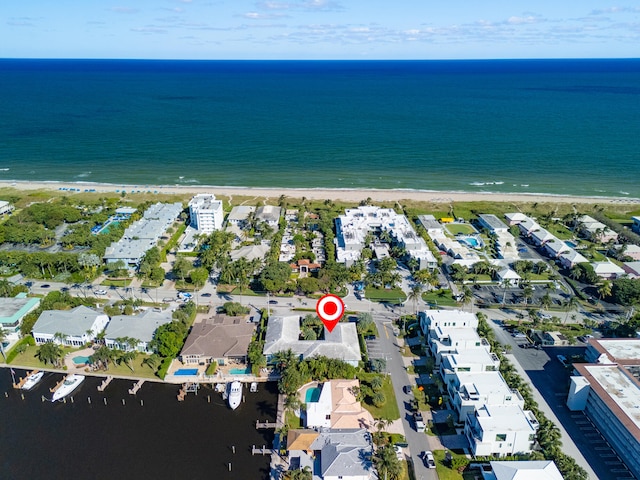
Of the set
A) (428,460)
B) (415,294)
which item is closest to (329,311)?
(415,294)

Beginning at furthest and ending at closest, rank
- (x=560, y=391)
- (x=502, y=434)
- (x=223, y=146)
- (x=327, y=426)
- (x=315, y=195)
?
(x=223, y=146), (x=315, y=195), (x=560, y=391), (x=327, y=426), (x=502, y=434)

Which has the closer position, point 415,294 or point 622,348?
point 622,348

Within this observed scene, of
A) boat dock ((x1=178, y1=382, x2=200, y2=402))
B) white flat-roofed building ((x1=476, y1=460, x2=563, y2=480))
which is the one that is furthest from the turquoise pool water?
white flat-roofed building ((x1=476, y1=460, x2=563, y2=480))

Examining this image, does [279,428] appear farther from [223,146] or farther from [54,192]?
[223,146]

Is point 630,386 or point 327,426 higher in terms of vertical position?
point 630,386

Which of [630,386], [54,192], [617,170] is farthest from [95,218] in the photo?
[617,170]

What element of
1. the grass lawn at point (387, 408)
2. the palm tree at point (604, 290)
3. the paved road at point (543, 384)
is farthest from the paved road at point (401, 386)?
the palm tree at point (604, 290)

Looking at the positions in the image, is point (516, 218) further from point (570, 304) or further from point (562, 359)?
point (562, 359)
